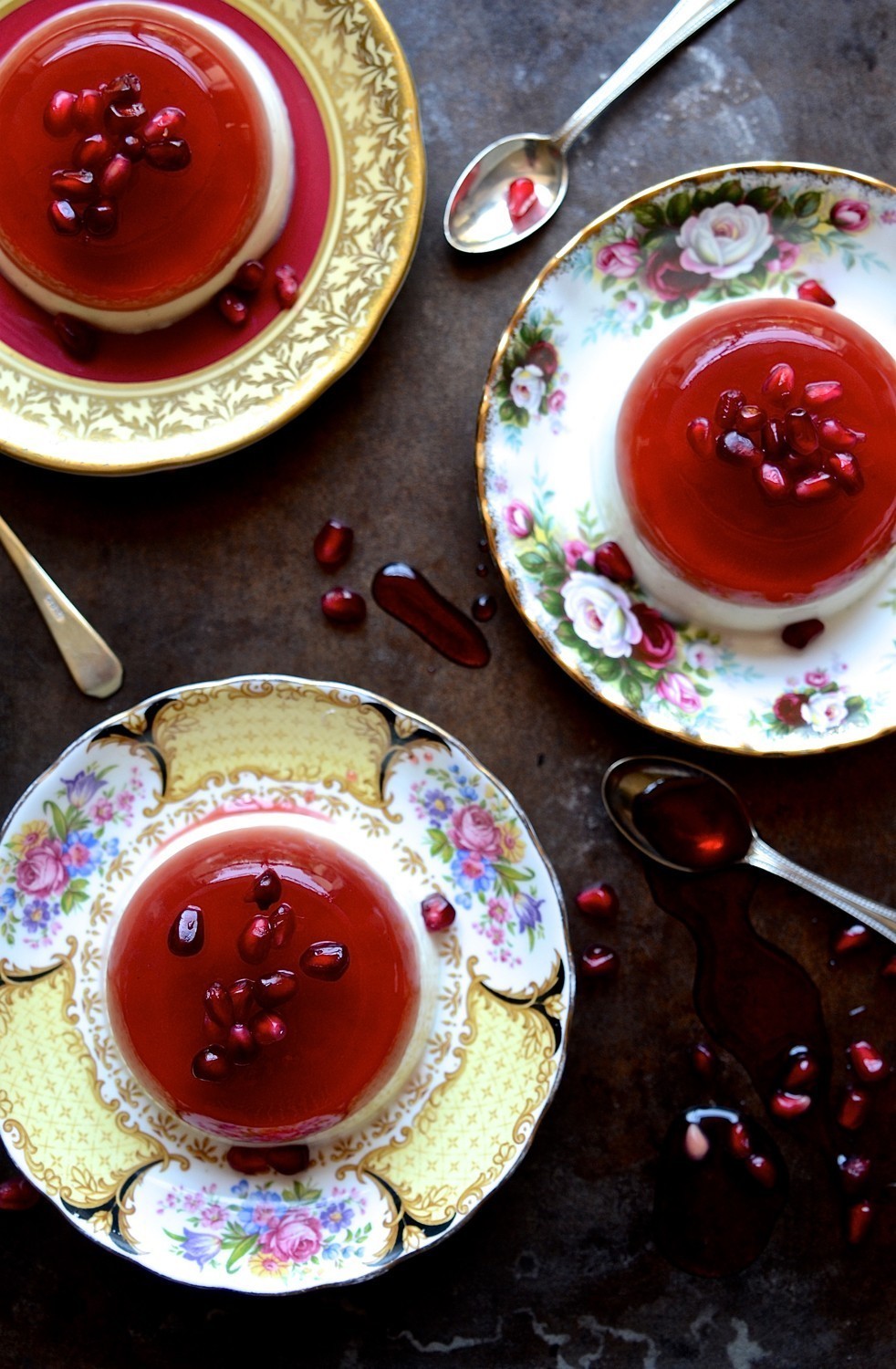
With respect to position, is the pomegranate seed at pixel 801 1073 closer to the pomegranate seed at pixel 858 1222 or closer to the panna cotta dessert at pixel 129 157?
the pomegranate seed at pixel 858 1222

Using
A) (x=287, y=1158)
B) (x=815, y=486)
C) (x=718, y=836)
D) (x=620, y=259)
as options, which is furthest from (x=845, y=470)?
(x=287, y=1158)

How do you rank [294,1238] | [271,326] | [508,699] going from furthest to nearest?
[508,699] → [271,326] → [294,1238]

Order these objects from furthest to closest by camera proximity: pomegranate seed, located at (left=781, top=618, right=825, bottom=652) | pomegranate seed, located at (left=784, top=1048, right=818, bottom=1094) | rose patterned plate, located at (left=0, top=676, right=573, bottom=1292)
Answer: pomegranate seed, located at (left=784, top=1048, right=818, bottom=1094)
pomegranate seed, located at (left=781, top=618, right=825, bottom=652)
rose patterned plate, located at (left=0, top=676, right=573, bottom=1292)

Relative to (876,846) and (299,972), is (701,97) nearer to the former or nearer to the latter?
(876,846)

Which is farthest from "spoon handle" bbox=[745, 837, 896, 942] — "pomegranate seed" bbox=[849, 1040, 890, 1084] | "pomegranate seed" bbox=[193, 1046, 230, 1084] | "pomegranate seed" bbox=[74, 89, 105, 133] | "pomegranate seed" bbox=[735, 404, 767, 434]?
"pomegranate seed" bbox=[74, 89, 105, 133]

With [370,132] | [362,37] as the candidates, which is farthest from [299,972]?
[362,37]

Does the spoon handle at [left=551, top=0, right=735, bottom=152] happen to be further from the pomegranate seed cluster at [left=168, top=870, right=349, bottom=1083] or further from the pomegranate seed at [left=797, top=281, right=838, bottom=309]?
the pomegranate seed cluster at [left=168, top=870, right=349, bottom=1083]

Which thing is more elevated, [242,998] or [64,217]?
[64,217]

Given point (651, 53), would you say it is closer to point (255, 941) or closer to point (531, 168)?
point (531, 168)

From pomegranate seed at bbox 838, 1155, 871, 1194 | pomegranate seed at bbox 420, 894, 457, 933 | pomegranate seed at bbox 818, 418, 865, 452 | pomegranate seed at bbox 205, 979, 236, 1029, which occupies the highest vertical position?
pomegranate seed at bbox 818, 418, 865, 452
